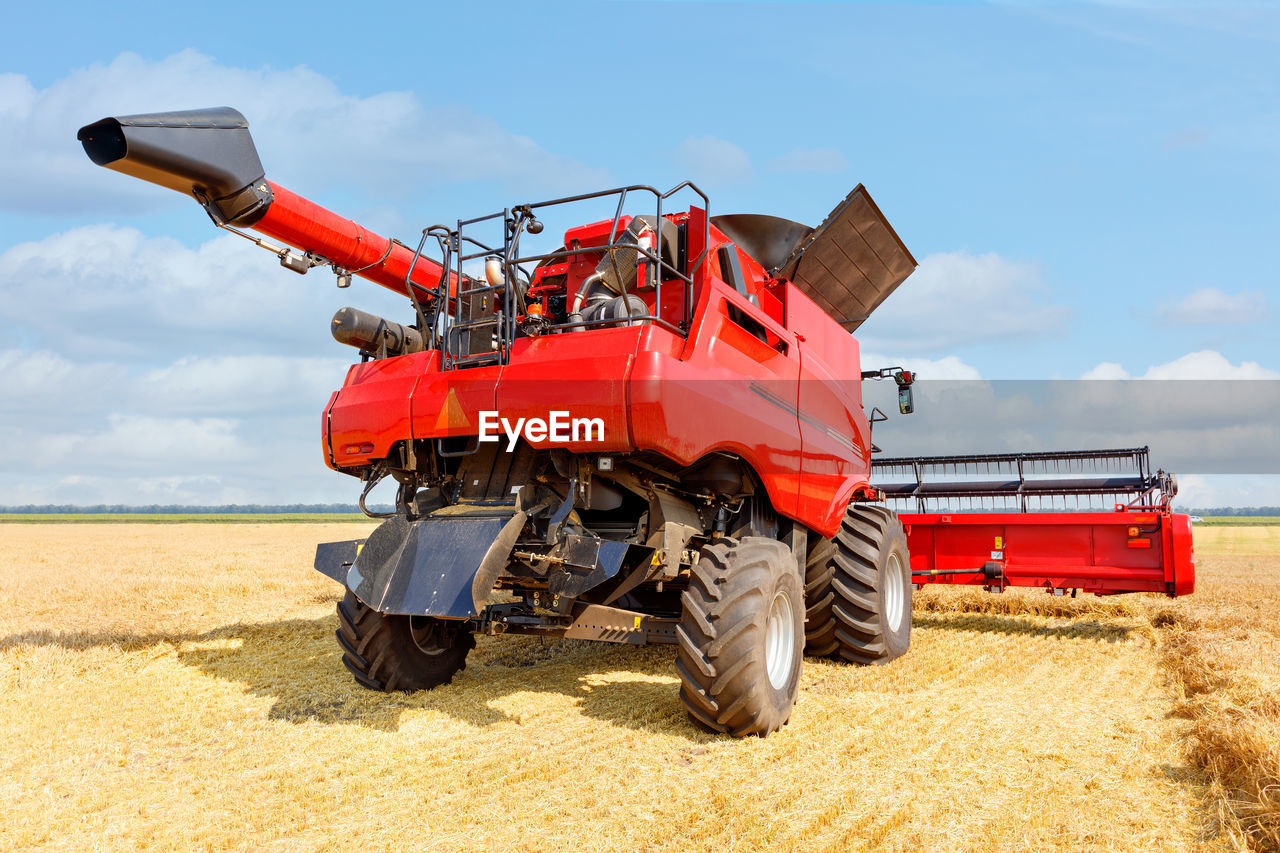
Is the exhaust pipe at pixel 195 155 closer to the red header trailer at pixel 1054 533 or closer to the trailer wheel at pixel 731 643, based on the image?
the trailer wheel at pixel 731 643

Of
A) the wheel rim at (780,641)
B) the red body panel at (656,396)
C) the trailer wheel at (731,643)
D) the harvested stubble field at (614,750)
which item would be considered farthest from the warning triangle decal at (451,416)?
the wheel rim at (780,641)

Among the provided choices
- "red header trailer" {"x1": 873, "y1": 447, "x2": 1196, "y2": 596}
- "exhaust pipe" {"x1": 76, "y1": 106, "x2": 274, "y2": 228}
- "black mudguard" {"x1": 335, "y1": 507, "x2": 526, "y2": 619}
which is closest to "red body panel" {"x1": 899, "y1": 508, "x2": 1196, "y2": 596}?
"red header trailer" {"x1": 873, "y1": 447, "x2": 1196, "y2": 596}

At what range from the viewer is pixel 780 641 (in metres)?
5.41

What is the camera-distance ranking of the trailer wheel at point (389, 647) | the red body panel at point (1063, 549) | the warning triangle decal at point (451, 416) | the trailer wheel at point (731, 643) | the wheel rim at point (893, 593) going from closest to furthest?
the trailer wheel at point (731, 643) → the warning triangle decal at point (451, 416) → the trailer wheel at point (389, 647) → the wheel rim at point (893, 593) → the red body panel at point (1063, 549)

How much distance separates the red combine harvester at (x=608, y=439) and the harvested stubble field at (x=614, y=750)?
1.62 ft

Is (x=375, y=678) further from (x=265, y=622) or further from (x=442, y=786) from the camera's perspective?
(x=265, y=622)

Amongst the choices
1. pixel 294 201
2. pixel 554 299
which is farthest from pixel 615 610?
pixel 294 201

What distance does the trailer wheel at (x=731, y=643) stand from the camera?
4.68m

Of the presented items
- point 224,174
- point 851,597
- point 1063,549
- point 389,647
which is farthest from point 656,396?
point 1063,549

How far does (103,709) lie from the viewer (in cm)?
543

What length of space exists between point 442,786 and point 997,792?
2.48m

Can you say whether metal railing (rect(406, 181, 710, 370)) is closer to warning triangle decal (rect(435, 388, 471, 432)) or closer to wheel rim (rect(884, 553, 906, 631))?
warning triangle decal (rect(435, 388, 471, 432))

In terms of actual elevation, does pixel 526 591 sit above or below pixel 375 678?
above

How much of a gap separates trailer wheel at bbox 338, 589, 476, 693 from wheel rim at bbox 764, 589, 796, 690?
2.27 meters
